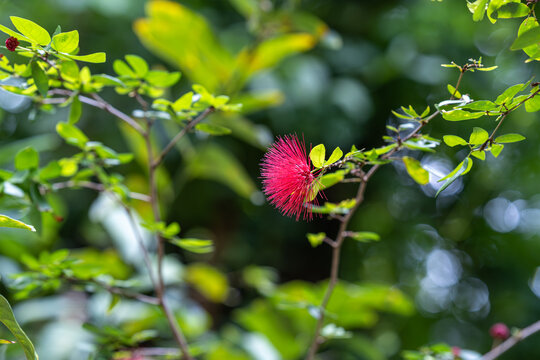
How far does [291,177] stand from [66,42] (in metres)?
0.17

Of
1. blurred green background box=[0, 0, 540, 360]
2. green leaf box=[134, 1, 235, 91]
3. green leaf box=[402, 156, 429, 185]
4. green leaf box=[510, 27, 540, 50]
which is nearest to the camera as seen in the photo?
green leaf box=[510, 27, 540, 50]

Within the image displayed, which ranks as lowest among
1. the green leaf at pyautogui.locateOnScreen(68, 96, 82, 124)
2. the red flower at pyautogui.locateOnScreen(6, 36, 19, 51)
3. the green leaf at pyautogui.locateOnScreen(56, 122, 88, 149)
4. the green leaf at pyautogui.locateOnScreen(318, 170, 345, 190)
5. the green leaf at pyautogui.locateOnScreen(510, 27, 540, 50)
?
the green leaf at pyautogui.locateOnScreen(56, 122, 88, 149)

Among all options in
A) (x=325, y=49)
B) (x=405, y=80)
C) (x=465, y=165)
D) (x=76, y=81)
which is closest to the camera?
Result: (x=465, y=165)

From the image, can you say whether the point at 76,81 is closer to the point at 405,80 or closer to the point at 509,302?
the point at 405,80

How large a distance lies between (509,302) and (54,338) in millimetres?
1028

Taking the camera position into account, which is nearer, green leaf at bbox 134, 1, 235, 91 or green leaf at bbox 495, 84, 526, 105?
green leaf at bbox 495, 84, 526, 105

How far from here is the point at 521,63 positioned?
0.99 metres

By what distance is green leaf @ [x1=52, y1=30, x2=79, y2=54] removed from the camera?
302 mm

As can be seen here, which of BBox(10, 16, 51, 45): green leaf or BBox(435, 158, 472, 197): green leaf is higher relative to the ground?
BBox(10, 16, 51, 45): green leaf

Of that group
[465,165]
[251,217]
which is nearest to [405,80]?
[251,217]

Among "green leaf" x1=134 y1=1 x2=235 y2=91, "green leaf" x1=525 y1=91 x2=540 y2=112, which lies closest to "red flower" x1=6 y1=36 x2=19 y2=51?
"green leaf" x1=525 y1=91 x2=540 y2=112

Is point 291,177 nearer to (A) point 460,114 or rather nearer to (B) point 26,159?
(A) point 460,114

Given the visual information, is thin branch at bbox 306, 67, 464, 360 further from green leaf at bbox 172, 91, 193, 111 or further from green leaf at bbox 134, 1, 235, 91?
green leaf at bbox 134, 1, 235, 91

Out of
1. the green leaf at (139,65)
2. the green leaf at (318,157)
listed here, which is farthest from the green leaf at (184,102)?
the green leaf at (318,157)
